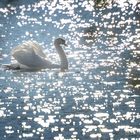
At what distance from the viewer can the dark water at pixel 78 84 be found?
109ft

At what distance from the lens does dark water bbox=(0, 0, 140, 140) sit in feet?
109

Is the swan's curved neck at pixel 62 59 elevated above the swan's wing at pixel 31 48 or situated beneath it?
situated beneath

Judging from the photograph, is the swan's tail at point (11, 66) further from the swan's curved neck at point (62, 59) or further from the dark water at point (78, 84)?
the swan's curved neck at point (62, 59)

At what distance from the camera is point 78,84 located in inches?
1649

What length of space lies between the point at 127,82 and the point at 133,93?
2.66 m

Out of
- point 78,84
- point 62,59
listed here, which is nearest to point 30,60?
point 62,59

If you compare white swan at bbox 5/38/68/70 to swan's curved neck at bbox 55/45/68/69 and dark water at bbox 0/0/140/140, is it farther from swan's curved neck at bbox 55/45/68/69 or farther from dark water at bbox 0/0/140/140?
dark water at bbox 0/0/140/140

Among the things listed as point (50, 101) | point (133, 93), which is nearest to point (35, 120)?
point (50, 101)

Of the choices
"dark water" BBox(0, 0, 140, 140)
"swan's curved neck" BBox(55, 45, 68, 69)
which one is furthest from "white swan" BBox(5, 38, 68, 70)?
"dark water" BBox(0, 0, 140, 140)

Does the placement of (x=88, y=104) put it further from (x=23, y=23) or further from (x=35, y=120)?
(x=23, y=23)

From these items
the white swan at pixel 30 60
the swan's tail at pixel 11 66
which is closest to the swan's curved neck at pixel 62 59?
the white swan at pixel 30 60

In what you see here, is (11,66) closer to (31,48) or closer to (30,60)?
(30,60)

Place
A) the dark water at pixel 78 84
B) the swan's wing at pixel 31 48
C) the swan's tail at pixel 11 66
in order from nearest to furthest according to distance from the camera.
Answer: the dark water at pixel 78 84 → the swan's tail at pixel 11 66 → the swan's wing at pixel 31 48

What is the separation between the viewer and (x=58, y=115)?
35312mm
